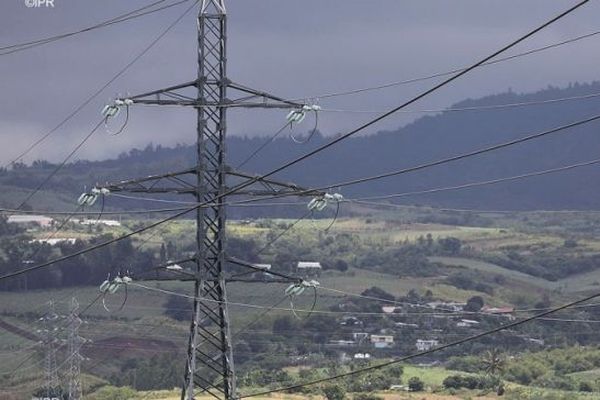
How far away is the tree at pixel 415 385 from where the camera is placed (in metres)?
115

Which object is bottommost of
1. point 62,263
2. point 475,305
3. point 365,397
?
point 475,305

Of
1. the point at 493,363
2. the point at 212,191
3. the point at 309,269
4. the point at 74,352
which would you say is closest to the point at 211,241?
the point at 212,191

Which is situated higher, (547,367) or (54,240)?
(54,240)

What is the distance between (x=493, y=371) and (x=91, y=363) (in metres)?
31.9

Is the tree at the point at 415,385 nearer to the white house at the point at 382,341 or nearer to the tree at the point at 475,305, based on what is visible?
the white house at the point at 382,341

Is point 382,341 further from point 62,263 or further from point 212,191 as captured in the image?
point 212,191

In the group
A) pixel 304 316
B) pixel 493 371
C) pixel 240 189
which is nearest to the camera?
pixel 240 189

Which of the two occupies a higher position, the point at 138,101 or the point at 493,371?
the point at 138,101

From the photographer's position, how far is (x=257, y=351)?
527 ft

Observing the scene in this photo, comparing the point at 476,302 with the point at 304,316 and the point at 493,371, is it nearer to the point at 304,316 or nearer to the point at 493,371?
the point at 304,316

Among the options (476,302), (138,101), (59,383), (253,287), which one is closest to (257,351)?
(253,287)

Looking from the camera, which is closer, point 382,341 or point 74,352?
point 74,352

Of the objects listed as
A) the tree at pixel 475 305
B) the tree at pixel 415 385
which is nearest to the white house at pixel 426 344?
the tree at pixel 475 305

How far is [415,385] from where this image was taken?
11706 cm
